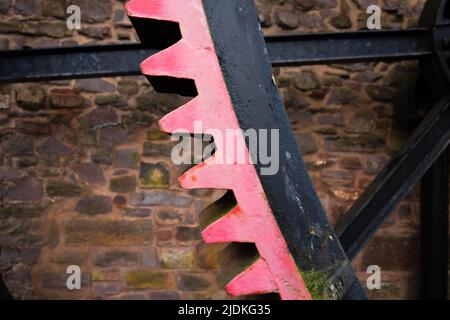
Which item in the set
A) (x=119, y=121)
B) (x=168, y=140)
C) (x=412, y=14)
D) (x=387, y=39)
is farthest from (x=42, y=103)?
(x=412, y=14)

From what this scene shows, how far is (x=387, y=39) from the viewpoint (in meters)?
2.14

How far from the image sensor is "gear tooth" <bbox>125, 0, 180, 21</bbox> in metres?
1.01

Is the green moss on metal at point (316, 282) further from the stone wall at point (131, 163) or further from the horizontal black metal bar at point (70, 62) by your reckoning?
the stone wall at point (131, 163)

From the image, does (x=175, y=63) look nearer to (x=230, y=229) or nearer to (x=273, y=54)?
(x=230, y=229)

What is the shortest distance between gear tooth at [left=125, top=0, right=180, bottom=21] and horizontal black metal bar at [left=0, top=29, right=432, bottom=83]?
2.96 feet

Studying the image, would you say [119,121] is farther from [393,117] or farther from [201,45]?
[201,45]

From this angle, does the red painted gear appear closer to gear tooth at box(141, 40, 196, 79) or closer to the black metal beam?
gear tooth at box(141, 40, 196, 79)

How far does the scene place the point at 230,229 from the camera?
102 cm

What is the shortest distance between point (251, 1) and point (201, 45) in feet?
0.55

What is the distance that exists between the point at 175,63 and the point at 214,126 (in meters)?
0.16
